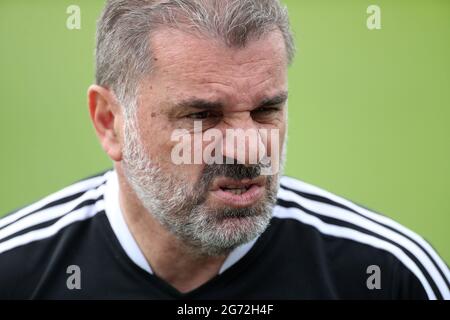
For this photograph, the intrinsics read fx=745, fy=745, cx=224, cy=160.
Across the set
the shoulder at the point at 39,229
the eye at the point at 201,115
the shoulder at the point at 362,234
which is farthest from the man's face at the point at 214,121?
the shoulder at the point at 39,229

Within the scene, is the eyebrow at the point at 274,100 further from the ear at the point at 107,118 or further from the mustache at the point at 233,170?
the ear at the point at 107,118

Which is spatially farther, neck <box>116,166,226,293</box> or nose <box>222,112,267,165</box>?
neck <box>116,166,226,293</box>

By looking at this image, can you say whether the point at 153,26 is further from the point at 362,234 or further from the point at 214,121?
the point at 362,234

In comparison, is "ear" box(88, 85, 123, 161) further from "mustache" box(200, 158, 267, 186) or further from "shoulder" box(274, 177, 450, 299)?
"shoulder" box(274, 177, 450, 299)

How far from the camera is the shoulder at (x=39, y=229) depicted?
2.47 metres

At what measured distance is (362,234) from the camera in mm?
2506

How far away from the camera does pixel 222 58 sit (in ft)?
7.23

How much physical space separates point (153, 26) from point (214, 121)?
356 mm

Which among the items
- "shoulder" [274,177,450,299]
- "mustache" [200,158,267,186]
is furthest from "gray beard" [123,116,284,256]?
"shoulder" [274,177,450,299]

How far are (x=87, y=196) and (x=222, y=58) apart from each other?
800 millimetres

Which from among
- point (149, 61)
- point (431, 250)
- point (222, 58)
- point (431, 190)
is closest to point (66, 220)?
point (149, 61)

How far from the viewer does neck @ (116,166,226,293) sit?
7.89 ft

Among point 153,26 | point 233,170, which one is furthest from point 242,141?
point 153,26
